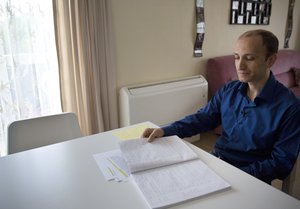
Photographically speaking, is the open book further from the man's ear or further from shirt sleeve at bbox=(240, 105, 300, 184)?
the man's ear

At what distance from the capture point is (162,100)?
2576 millimetres

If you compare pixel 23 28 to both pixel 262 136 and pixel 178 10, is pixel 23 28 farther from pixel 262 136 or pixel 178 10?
pixel 262 136

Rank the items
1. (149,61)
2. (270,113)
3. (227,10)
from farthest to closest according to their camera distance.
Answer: (227,10) → (149,61) → (270,113)

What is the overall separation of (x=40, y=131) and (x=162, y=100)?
1340 millimetres

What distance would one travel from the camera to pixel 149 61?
2643 mm

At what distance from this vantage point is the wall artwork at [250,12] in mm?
3189

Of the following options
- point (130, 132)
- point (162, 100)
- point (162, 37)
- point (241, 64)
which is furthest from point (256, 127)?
point (162, 37)

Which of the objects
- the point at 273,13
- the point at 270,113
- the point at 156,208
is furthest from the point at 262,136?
the point at 273,13

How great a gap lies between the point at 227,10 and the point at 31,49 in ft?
7.70

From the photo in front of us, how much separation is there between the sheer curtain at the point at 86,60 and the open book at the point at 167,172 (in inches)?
47.7

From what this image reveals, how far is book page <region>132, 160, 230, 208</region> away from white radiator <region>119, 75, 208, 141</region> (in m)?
1.41

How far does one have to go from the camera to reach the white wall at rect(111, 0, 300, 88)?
2.41 m

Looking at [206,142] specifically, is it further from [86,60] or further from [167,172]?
[167,172]

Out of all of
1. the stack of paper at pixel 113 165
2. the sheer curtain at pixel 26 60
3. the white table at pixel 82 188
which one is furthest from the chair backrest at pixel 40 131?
the sheer curtain at pixel 26 60
